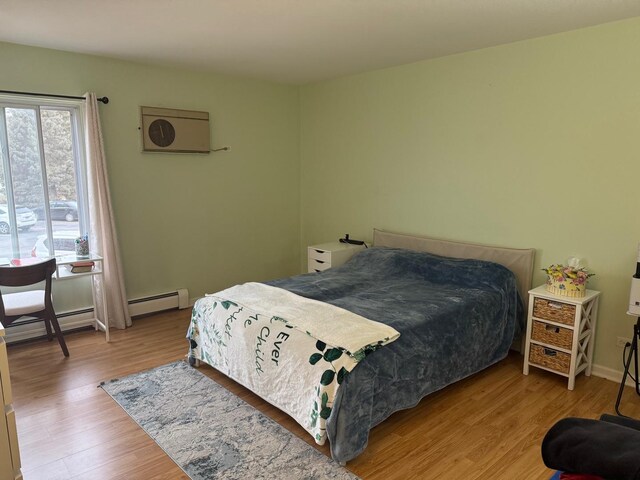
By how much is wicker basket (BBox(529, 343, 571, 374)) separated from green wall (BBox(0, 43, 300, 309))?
3121 millimetres

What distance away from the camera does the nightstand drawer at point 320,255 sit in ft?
14.8

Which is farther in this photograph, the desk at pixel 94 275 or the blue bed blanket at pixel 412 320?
the desk at pixel 94 275

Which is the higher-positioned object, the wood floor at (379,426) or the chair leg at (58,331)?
the chair leg at (58,331)

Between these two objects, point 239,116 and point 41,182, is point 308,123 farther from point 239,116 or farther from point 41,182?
point 41,182

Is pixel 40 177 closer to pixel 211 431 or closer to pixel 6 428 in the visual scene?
pixel 6 428

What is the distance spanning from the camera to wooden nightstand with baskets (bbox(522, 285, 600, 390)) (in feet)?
9.75

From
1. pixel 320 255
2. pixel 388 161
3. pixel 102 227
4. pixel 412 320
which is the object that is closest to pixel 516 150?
pixel 388 161

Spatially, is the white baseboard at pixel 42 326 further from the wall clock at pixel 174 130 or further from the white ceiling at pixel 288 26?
the white ceiling at pixel 288 26

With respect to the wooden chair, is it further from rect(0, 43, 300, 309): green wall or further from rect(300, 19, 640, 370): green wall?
rect(300, 19, 640, 370): green wall

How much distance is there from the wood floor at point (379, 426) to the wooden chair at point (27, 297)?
1.30 ft

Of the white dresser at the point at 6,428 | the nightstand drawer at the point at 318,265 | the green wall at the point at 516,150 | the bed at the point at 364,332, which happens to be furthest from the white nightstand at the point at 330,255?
the white dresser at the point at 6,428

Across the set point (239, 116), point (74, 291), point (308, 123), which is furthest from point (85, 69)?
point (308, 123)

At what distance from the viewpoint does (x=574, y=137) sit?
10.5 feet

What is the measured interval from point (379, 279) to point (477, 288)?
2.63 ft
